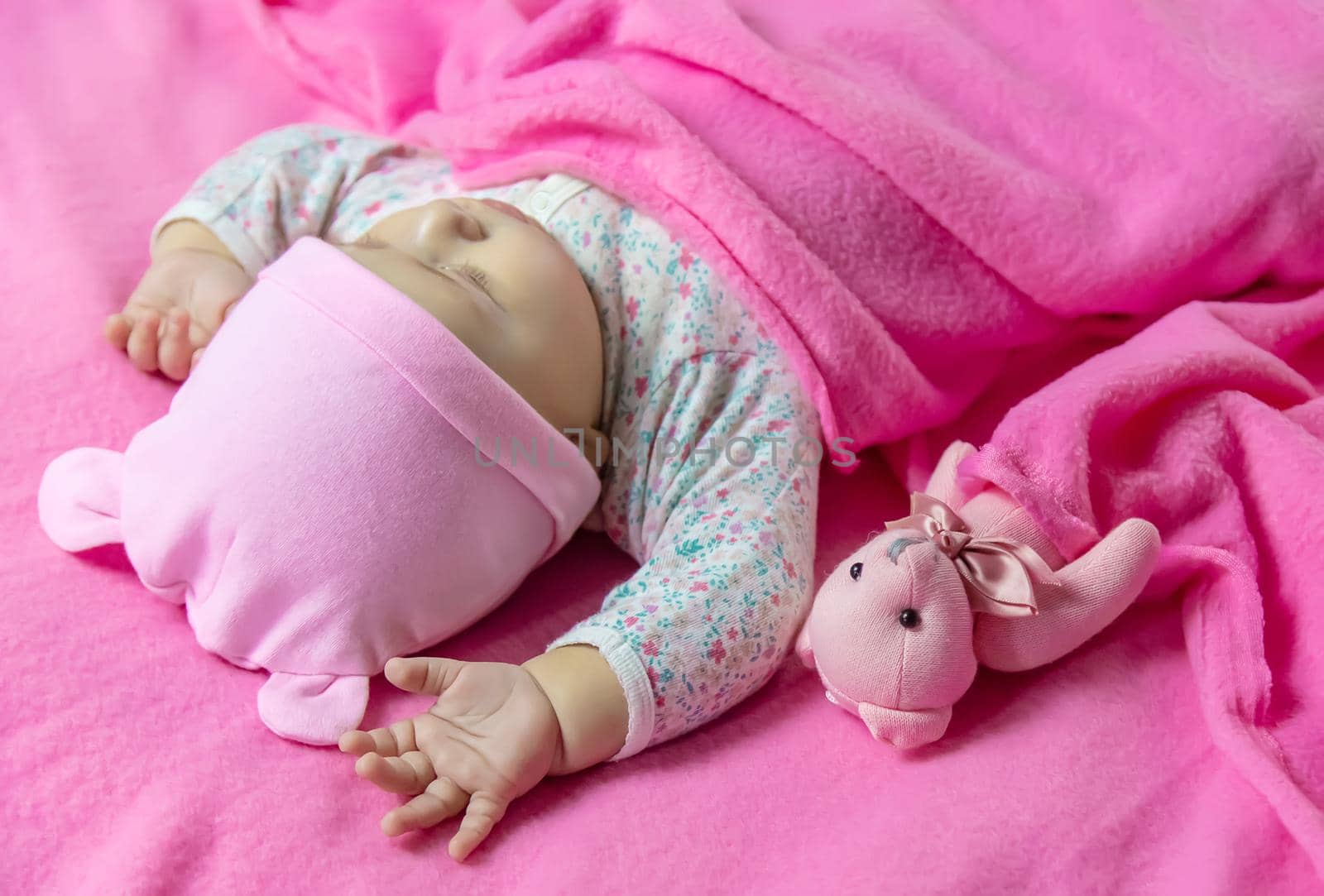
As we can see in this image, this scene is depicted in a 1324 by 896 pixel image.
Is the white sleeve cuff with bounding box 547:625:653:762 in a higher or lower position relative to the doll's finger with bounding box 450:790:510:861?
higher

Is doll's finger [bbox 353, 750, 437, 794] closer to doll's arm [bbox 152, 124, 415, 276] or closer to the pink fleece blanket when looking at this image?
the pink fleece blanket

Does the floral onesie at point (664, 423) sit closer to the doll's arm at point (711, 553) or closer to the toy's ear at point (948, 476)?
the doll's arm at point (711, 553)

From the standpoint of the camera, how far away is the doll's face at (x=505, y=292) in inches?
34.7

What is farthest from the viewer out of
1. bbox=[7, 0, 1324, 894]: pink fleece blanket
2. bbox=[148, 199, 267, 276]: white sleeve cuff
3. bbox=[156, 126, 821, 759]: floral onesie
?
bbox=[148, 199, 267, 276]: white sleeve cuff

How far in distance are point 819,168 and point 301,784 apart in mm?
697

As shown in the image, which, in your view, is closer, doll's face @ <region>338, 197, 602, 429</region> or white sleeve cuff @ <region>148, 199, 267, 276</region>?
doll's face @ <region>338, 197, 602, 429</region>

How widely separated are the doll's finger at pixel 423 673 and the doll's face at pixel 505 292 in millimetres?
234

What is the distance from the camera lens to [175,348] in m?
1.04

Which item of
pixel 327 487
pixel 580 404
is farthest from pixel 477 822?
pixel 580 404

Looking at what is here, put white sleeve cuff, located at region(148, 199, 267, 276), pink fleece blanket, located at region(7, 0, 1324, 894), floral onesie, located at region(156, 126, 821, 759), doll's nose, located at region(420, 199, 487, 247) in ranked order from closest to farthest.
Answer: pink fleece blanket, located at region(7, 0, 1324, 894) → floral onesie, located at region(156, 126, 821, 759) → doll's nose, located at region(420, 199, 487, 247) → white sleeve cuff, located at region(148, 199, 267, 276)

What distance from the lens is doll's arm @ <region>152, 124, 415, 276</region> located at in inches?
44.6

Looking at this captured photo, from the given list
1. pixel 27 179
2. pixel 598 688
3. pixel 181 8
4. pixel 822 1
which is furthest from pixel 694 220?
pixel 181 8

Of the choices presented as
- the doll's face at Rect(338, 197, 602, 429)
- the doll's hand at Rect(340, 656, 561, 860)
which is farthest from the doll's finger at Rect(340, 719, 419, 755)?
the doll's face at Rect(338, 197, 602, 429)

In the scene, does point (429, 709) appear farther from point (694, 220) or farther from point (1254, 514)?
point (1254, 514)
